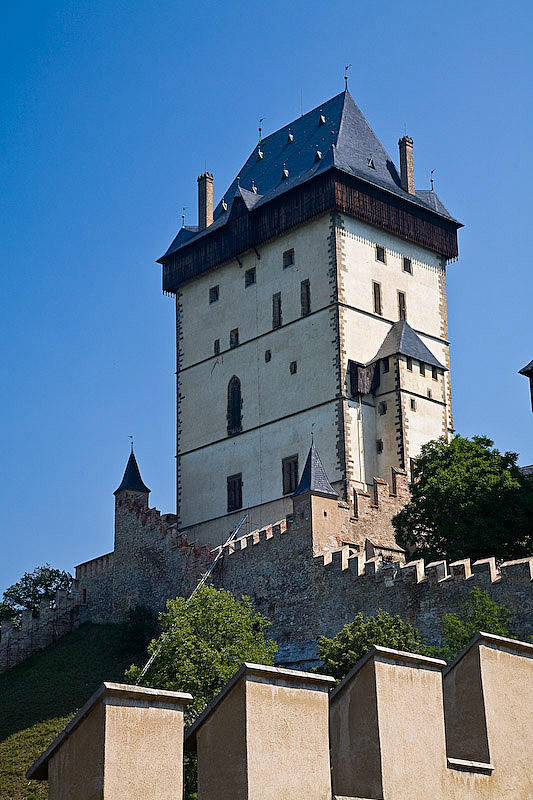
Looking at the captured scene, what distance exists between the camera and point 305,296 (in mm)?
48250

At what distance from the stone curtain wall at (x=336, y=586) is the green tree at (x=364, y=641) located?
1446 mm

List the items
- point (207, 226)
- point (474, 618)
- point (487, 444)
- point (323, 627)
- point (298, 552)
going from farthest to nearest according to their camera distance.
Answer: point (207, 226), point (487, 444), point (298, 552), point (323, 627), point (474, 618)

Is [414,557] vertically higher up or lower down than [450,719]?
higher up

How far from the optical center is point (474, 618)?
2612 cm

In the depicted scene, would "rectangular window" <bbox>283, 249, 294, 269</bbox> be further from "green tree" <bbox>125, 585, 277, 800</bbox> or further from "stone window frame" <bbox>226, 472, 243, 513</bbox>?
"green tree" <bbox>125, 585, 277, 800</bbox>

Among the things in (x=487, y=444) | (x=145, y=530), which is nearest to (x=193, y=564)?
(x=145, y=530)

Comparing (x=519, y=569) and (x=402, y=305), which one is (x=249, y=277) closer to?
(x=402, y=305)

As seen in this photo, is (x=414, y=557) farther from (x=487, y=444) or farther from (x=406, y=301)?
(x=406, y=301)

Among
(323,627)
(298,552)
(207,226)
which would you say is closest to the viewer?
(323,627)

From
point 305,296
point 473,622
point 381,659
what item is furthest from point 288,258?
point 381,659

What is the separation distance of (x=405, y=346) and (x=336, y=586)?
1637cm

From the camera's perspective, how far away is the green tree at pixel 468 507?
34.1m

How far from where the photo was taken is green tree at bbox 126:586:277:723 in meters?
26.4

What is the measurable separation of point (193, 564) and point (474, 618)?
15296mm
